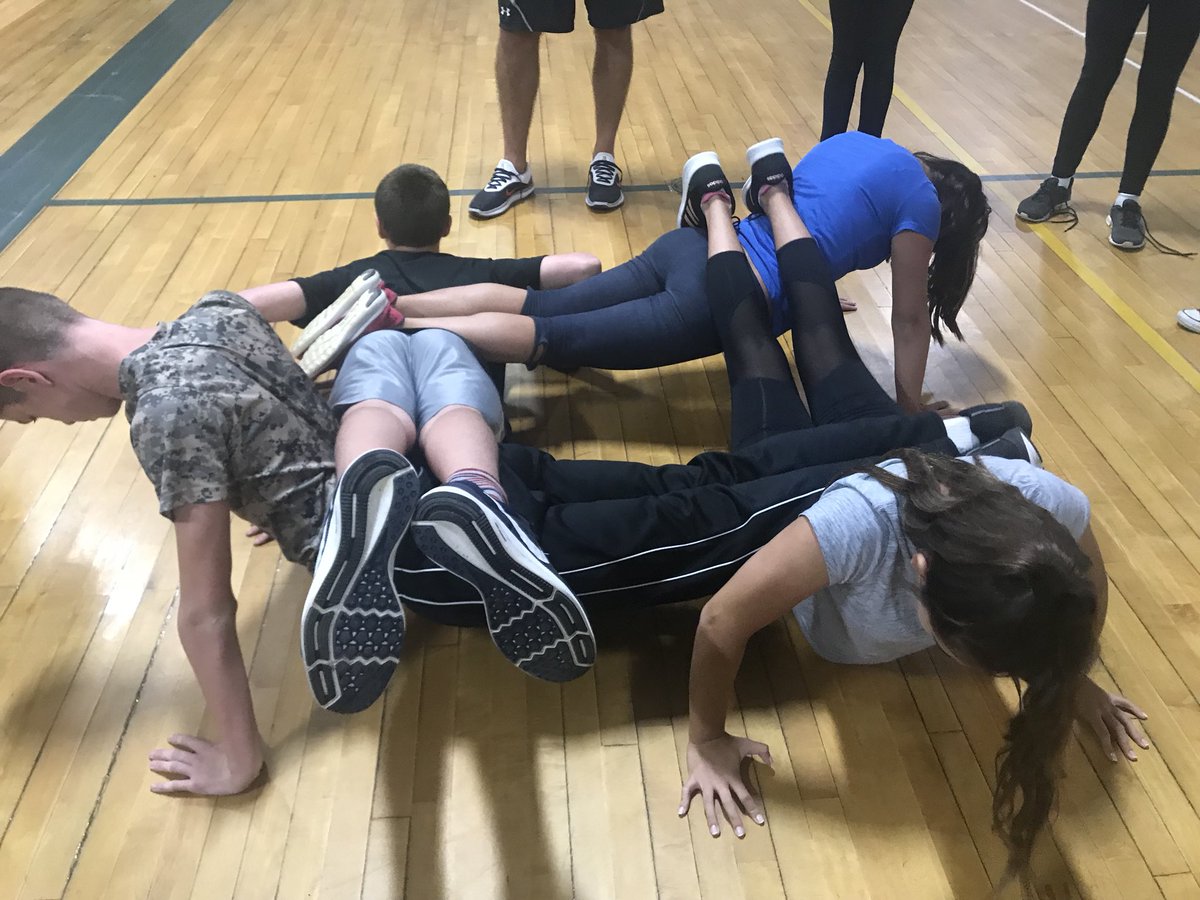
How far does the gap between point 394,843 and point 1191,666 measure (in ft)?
4.43

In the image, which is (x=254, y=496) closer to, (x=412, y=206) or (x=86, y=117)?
(x=412, y=206)

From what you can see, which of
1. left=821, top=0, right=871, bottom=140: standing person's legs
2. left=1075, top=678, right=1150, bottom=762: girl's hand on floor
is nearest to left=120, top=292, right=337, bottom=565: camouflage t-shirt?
left=1075, top=678, right=1150, bottom=762: girl's hand on floor

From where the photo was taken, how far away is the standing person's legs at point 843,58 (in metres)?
2.46

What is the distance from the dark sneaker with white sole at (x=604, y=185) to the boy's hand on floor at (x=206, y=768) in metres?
2.04

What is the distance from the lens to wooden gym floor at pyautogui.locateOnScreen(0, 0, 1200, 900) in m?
1.25

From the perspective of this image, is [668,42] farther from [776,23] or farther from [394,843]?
[394,843]

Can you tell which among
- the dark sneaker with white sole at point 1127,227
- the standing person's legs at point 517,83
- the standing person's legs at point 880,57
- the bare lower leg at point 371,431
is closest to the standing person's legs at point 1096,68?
the dark sneaker with white sole at point 1127,227

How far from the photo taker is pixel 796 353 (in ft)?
5.92

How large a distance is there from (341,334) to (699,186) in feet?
2.96

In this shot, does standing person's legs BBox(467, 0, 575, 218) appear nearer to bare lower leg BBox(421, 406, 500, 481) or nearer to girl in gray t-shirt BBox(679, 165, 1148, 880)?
bare lower leg BBox(421, 406, 500, 481)

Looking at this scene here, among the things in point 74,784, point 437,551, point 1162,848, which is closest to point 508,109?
point 437,551

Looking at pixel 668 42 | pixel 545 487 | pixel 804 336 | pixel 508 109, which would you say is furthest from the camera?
pixel 668 42

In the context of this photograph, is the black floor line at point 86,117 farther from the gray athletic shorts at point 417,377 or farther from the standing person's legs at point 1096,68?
the standing person's legs at point 1096,68

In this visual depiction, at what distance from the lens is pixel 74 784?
1333 mm
